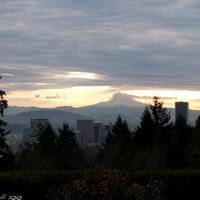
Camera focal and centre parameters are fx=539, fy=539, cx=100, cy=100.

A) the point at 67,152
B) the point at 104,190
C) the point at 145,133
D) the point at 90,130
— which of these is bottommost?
the point at 67,152

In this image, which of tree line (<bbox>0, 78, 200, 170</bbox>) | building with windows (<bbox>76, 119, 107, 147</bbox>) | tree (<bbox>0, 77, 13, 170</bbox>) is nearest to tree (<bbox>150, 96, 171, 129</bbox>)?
tree line (<bbox>0, 78, 200, 170</bbox>)

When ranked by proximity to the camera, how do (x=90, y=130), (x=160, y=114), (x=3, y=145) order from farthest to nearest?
(x=90, y=130), (x=160, y=114), (x=3, y=145)

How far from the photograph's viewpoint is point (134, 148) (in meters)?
47.2

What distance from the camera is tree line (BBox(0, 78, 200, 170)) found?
40.4 m

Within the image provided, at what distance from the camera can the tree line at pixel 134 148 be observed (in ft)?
133

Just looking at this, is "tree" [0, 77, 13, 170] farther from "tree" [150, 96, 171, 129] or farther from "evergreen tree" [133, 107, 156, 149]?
"tree" [150, 96, 171, 129]

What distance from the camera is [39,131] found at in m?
47.5

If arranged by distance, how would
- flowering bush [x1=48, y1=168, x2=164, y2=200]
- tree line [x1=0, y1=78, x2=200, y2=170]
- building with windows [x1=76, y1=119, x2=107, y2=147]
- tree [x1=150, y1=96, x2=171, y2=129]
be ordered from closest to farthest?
flowering bush [x1=48, y1=168, x2=164, y2=200], tree line [x1=0, y1=78, x2=200, y2=170], tree [x1=150, y1=96, x2=171, y2=129], building with windows [x1=76, y1=119, x2=107, y2=147]

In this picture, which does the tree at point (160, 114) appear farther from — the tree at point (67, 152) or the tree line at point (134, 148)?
the tree at point (67, 152)

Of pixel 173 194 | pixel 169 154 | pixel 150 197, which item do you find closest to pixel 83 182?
pixel 150 197

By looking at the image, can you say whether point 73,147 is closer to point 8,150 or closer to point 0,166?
point 8,150

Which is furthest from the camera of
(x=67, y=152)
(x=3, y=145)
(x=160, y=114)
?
(x=160, y=114)

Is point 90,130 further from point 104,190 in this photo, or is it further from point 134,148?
point 104,190

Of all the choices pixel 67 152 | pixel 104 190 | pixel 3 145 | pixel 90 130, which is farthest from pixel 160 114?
pixel 104 190
